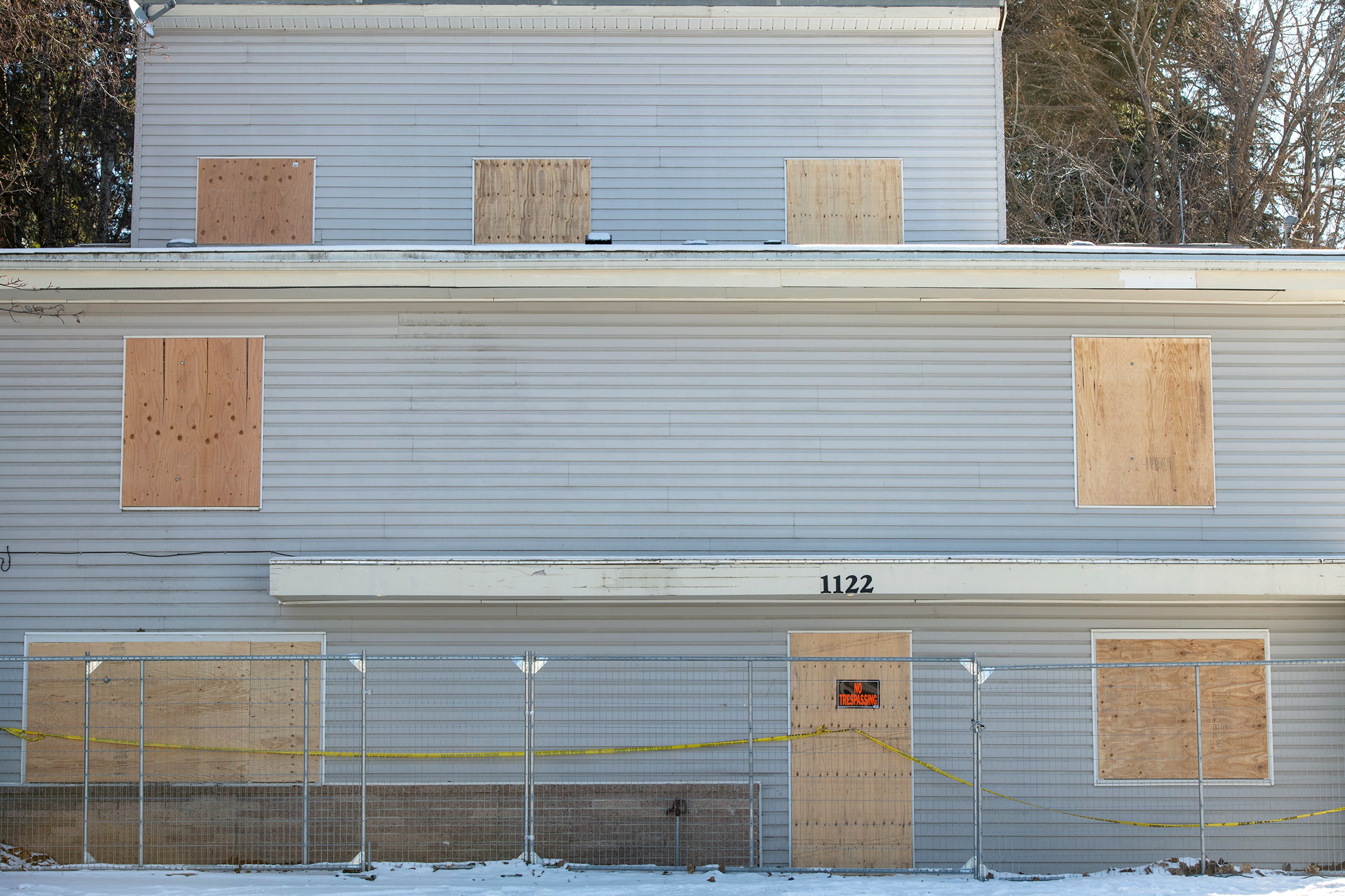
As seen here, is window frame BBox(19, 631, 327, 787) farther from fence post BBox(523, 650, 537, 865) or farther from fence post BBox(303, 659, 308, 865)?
fence post BBox(523, 650, 537, 865)

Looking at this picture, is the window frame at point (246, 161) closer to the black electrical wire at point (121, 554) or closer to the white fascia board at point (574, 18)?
the white fascia board at point (574, 18)

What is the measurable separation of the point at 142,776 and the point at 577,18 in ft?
34.0

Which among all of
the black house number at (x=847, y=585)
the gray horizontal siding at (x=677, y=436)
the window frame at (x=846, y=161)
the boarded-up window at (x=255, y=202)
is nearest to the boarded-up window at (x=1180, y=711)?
the gray horizontal siding at (x=677, y=436)

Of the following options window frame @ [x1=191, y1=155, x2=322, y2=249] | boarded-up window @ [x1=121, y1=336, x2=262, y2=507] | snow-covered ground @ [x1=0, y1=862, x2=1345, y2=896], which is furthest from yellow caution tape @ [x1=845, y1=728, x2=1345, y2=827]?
window frame @ [x1=191, y1=155, x2=322, y2=249]

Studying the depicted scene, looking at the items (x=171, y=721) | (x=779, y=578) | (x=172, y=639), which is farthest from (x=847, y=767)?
(x=172, y=639)

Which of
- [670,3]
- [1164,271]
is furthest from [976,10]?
[1164,271]

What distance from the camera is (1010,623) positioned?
38.2 ft

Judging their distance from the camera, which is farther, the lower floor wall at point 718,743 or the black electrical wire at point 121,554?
the black electrical wire at point 121,554

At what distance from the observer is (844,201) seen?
14.6 meters

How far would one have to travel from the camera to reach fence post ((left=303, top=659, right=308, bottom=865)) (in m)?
10.2

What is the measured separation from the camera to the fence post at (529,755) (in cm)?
1011

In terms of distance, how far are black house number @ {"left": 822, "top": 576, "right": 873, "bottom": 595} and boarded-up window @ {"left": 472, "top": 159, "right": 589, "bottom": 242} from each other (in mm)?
5884

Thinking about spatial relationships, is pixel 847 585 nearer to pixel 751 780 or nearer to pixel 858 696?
pixel 858 696

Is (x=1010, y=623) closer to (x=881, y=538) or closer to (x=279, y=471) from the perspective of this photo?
(x=881, y=538)
